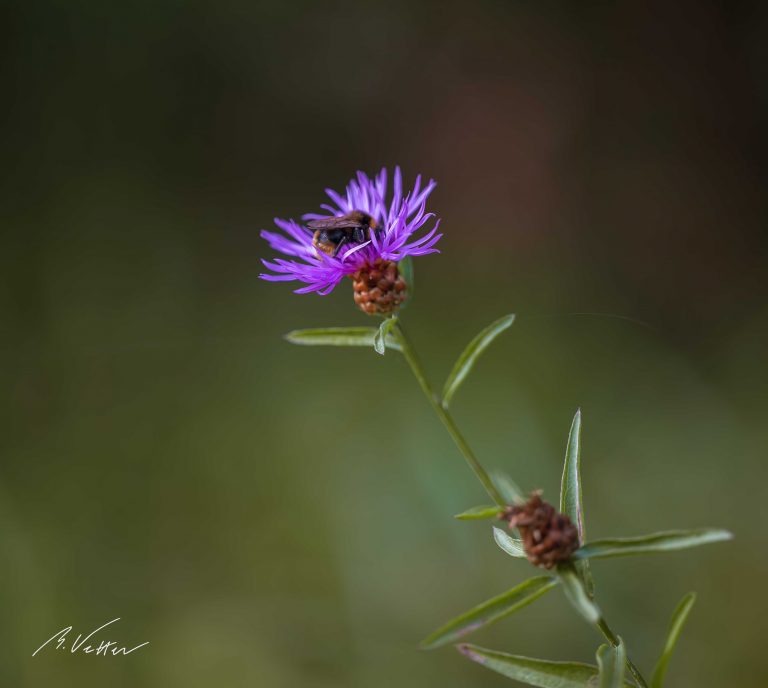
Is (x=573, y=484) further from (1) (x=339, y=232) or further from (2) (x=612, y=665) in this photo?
(1) (x=339, y=232)

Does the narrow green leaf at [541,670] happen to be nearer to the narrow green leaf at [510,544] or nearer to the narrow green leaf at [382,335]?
the narrow green leaf at [510,544]

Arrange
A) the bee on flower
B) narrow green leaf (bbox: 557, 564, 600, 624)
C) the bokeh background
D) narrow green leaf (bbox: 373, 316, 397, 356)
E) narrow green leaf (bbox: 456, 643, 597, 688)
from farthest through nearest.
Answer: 1. the bokeh background
2. the bee on flower
3. narrow green leaf (bbox: 373, 316, 397, 356)
4. narrow green leaf (bbox: 456, 643, 597, 688)
5. narrow green leaf (bbox: 557, 564, 600, 624)

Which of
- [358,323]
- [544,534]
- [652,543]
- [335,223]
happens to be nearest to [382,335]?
[335,223]

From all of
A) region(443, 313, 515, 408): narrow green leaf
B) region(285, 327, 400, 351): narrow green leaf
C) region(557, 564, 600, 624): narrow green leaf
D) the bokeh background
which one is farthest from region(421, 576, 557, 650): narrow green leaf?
the bokeh background

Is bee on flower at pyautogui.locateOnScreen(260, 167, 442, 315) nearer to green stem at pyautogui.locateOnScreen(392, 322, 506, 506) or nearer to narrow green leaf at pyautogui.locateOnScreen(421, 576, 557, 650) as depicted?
green stem at pyautogui.locateOnScreen(392, 322, 506, 506)

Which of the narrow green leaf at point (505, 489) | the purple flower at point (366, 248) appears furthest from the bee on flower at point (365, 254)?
the narrow green leaf at point (505, 489)

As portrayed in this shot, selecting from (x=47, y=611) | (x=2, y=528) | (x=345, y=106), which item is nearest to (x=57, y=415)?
(x=2, y=528)

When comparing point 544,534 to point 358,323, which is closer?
point 544,534

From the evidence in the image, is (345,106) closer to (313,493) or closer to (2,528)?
(313,493)
